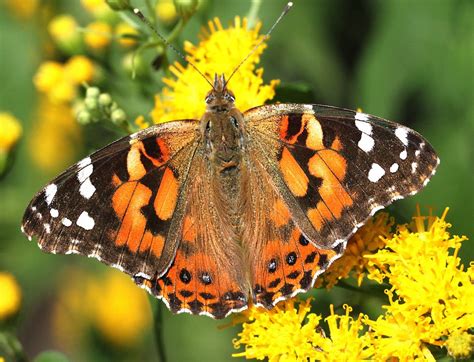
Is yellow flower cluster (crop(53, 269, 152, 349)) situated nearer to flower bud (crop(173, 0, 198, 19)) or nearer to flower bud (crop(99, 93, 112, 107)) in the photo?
flower bud (crop(99, 93, 112, 107))

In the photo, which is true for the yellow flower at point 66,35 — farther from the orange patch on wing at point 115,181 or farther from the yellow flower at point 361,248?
the yellow flower at point 361,248

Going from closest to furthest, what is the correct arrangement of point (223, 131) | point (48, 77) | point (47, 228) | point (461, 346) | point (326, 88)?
point (461, 346), point (47, 228), point (223, 131), point (48, 77), point (326, 88)

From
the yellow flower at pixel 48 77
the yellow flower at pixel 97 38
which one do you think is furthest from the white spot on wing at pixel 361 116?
the yellow flower at pixel 48 77

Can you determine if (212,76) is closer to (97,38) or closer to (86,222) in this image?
(97,38)

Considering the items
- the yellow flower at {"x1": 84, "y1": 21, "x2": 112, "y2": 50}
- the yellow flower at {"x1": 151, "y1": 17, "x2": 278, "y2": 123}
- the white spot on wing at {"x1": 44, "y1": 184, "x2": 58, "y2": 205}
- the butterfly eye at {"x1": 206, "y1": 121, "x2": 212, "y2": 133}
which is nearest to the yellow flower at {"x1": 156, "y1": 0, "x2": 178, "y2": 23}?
the yellow flower at {"x1": 84, "y1": 21, "x2": 112, "y2": 50}

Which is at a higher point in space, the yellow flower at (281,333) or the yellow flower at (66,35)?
the yellow flower at (66,35)

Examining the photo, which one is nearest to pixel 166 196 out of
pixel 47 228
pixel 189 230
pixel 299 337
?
pixel 189 230
